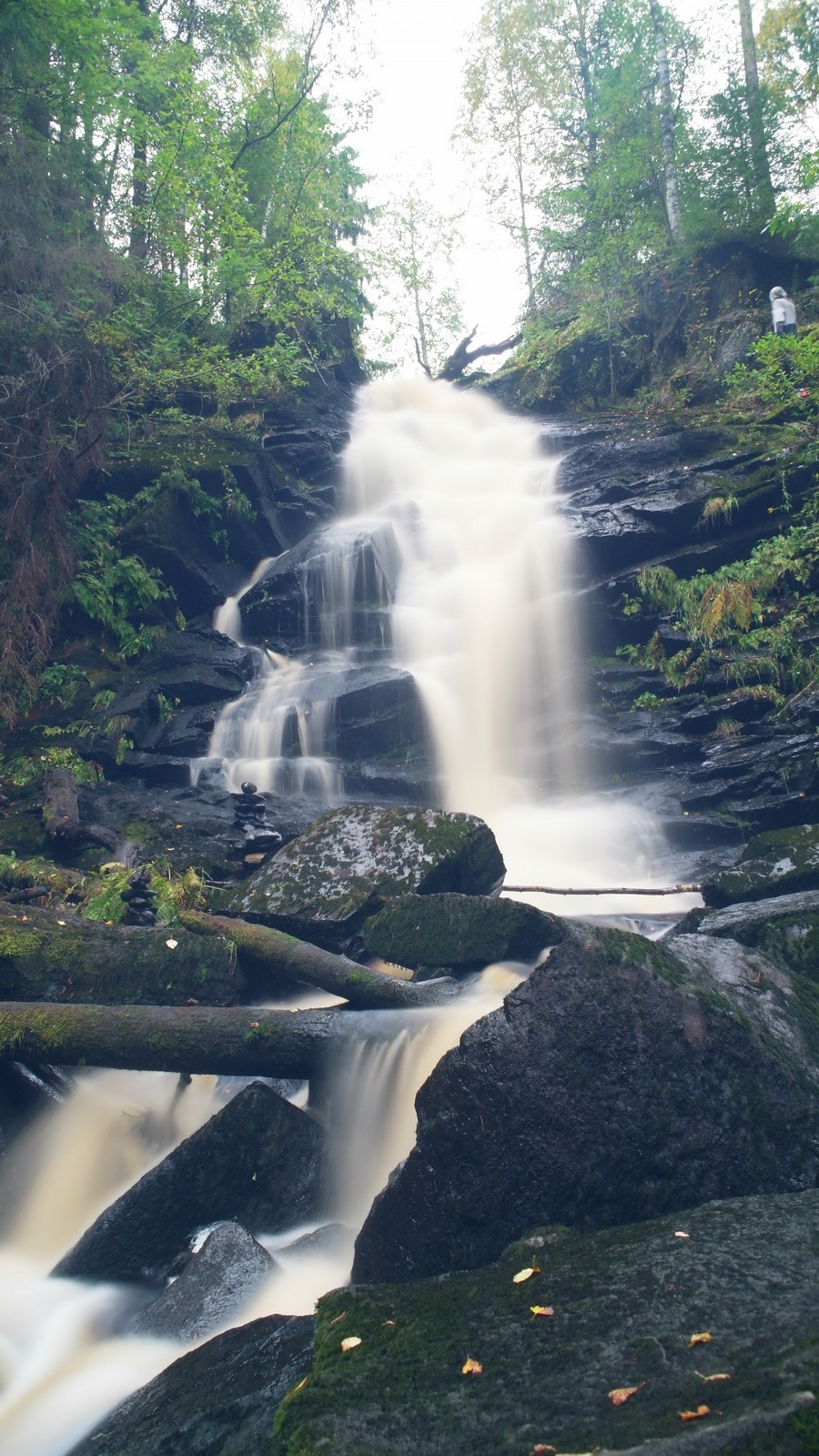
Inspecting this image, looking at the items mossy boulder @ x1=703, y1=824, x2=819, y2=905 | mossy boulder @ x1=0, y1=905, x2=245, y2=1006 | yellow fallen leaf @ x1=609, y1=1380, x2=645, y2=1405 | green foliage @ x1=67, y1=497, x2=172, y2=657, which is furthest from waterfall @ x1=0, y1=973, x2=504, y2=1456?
green foliage @ x1=67, y1=497, x2=172, y2=657

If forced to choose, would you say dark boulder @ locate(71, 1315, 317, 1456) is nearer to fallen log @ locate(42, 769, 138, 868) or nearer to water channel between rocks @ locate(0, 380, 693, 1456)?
water channel between rocks @ locate(0, 380, 693, 1456)

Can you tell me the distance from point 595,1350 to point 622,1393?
0.23m

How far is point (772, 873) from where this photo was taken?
6656 millimetres

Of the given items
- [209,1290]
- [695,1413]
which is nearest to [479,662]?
[209,1290]

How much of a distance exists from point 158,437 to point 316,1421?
16265 mm

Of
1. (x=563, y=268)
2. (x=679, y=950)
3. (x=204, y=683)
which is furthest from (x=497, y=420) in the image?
(x=679, y=950)

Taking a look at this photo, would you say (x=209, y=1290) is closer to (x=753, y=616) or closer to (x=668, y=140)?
(x=753, y=616)

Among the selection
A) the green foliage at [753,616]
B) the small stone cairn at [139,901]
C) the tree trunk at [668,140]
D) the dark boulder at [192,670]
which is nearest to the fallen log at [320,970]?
the small stone cairn at [139,901]

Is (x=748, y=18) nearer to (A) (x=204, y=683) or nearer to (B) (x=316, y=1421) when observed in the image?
(A) (x=204, y=683)

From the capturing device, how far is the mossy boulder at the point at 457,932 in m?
5.51

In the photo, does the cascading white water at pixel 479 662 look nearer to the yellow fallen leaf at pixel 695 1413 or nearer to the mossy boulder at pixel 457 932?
the mossy boulder at pixel 457 932

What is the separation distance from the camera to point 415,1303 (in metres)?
2.52

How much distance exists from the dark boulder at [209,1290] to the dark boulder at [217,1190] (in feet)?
1.03

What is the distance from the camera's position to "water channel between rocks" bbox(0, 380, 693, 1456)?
11.8 ft
